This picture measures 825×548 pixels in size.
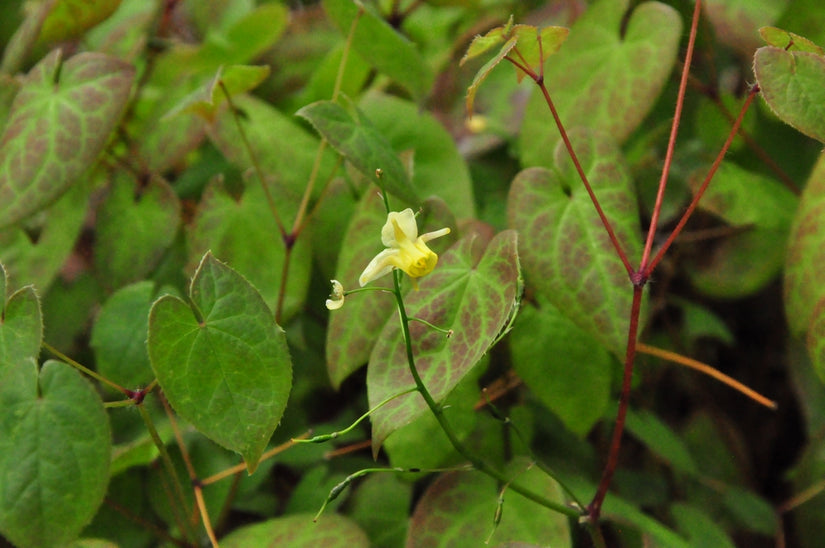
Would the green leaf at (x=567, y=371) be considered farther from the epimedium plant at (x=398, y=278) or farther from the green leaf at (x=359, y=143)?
the green leaf at (x=359, y=143)

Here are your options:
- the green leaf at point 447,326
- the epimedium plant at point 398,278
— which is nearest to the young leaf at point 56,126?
→ the epimedium plant at point 398,278

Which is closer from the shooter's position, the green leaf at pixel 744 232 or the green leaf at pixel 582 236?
the green leaf at pixel 582 236

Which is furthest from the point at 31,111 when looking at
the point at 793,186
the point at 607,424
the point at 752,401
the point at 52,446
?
the point at 752,401

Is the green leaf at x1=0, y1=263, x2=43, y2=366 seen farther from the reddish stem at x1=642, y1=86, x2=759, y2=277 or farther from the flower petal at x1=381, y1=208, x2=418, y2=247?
the reddish stem at x1=642, y1=86, x2=759, y2=277

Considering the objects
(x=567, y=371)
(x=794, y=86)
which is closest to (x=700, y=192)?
(x=794, y=86)

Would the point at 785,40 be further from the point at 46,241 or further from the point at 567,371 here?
the point at 46,241

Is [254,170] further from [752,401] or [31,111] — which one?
[752,401]
